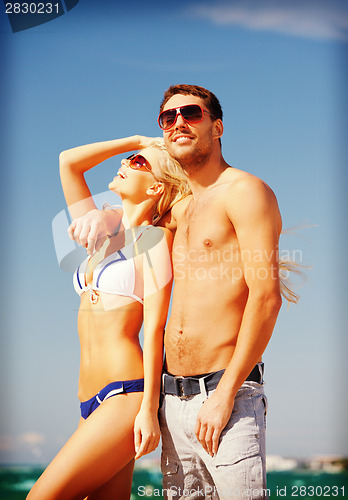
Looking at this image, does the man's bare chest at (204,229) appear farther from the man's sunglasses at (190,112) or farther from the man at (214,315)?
the man's sunglasses at (190,112)

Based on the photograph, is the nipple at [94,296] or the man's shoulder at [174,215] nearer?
the nipple at [94,296]

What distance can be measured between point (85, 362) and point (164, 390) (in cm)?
55

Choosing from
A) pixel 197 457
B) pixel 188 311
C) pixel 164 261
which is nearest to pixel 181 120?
pixel 164 261

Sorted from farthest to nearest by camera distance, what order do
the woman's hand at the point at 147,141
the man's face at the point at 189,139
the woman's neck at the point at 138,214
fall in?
1. the woman's hand at the point at 147,141
2. the woman's neck at the point at 138,214
3. the man's face at the point at 189,139

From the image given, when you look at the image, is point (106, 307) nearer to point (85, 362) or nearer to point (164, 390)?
point (85, 362)

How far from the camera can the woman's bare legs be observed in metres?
3.16

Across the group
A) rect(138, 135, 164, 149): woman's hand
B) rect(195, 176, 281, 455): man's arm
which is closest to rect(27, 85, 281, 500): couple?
rect(195, 176, 281, 455): man's arm

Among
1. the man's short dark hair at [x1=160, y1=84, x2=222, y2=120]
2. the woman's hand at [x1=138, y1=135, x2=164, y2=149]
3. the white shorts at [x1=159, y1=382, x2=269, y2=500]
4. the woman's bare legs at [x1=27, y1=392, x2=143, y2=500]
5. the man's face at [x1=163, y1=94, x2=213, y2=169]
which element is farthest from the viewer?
the woman's hand at [x1=138, y1=135, x2=164, y2=149]

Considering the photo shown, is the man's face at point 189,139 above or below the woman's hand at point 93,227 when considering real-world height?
above

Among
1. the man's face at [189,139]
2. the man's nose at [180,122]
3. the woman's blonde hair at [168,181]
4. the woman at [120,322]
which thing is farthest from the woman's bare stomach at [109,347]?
the man's nose at [180,122]

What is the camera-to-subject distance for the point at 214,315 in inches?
129

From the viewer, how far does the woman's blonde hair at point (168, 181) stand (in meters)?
3.80

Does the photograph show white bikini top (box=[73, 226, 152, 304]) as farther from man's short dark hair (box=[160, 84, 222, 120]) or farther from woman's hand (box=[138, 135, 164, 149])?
man's short dark hair (box=[160, 84, 222, 120])

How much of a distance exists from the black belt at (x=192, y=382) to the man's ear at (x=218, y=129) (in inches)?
58.7
